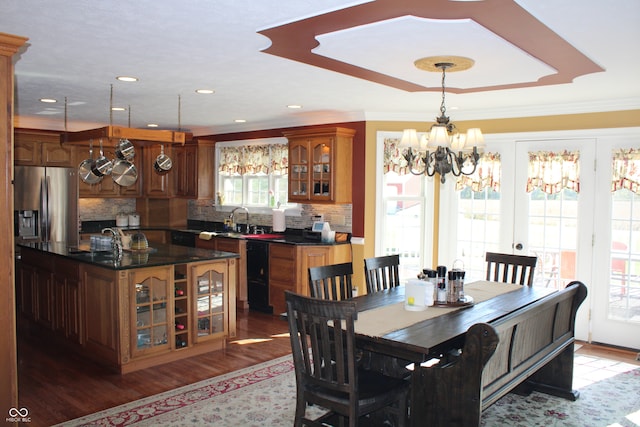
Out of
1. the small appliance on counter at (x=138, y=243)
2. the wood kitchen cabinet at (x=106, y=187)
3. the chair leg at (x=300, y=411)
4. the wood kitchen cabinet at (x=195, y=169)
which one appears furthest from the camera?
the wood kitchen cabinet at (x=195, y=169)

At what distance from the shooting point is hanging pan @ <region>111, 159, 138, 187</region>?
4.84 m

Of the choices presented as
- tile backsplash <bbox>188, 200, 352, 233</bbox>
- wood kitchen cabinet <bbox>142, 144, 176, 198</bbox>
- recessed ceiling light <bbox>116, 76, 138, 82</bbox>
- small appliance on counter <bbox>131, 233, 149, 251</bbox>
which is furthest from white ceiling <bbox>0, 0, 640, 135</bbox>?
wood kitchen cabinet <bbox>142, 144, 176, 198</bbox>

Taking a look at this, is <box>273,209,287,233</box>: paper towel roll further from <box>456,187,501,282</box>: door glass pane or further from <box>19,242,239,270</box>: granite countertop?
<box>456,187,501,282</box>: door glass pane

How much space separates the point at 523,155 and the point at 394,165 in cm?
141

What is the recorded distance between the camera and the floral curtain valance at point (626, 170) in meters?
4.96

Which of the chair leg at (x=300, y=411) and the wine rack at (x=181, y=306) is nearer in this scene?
the chair leg at (x=300, y=411)

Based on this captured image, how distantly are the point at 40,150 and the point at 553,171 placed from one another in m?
6.50

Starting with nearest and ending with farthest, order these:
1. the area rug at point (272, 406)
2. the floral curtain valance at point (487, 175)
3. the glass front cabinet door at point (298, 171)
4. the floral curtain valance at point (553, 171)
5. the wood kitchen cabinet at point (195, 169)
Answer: the area rug at point (272, 406) < the floral curtain valance at point (553, 171) < the floral curtain valance at point (487, 175) < the glass front cabinet door at point (298, 171) < the wood kitchen cabinet at point (195, 169)

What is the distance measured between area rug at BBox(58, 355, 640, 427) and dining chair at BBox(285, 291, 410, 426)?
768 mm

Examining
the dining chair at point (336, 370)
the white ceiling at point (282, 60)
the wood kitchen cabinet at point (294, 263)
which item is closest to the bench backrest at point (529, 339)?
the dining chair at point (336, 370)

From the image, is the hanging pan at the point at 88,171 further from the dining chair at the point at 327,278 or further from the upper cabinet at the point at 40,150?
the dining chair at the point at 327,278

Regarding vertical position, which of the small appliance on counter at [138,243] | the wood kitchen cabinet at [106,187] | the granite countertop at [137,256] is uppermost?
the wood kitchen cabinet at [106,187]

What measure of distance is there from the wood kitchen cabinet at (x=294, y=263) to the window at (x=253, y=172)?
1.25 meters

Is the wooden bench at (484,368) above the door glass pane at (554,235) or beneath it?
beneath
